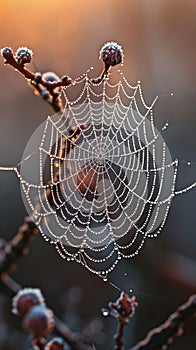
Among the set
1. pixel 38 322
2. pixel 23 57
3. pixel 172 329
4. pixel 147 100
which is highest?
pixel 23 57

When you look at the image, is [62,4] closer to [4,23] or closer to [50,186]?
[4,23]

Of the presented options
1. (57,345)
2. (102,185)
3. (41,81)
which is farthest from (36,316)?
(102,185)

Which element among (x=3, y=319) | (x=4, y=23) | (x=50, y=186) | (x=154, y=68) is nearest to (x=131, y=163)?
(x=3, y=319)

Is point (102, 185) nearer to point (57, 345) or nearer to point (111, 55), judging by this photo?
point (111, 55)

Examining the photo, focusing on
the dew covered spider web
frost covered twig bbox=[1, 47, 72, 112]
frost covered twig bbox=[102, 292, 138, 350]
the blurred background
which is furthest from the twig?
the blurred background

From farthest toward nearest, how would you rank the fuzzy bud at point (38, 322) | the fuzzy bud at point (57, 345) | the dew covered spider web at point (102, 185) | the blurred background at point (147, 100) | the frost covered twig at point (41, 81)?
the blurred background at point (147, 100), the dew covered spider web at point (102, 185), the frost covered twig at point (41, 81), the fuzzy bud at point (57, 345), the fuzzy bud at point (38, 322)

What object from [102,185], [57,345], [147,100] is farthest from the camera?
[147,100]

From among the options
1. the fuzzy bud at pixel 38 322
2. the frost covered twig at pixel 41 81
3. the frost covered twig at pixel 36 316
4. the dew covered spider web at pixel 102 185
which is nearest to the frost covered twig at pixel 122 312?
the frost covered twig at pixel 36 316

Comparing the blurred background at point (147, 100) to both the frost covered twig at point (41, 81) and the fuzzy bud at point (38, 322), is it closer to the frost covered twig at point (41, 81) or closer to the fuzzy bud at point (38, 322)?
the frost covered twig at point (41, 81)
